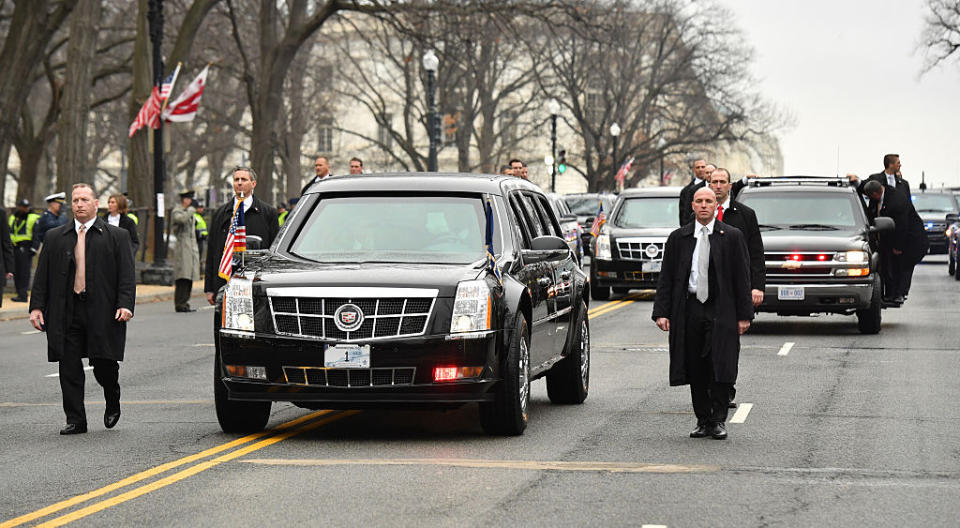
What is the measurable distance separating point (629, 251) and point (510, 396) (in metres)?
16.0

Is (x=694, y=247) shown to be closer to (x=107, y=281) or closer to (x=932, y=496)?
Result: (x=932, y=496)

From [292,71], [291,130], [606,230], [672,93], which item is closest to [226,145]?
[291,130]

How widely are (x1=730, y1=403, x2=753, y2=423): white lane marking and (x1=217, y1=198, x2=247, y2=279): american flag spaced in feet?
14.6

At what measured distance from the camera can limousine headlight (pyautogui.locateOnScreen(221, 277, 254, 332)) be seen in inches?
410

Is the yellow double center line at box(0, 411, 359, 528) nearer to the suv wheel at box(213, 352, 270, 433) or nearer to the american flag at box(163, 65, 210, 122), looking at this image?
the suv wheel at box(213, 352, 270, 433)

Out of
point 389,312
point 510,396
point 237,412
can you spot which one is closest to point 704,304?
point 510,396

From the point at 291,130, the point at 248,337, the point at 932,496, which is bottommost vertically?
the point at 932,496

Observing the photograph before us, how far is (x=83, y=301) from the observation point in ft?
37.3

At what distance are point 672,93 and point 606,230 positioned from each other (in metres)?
42.1

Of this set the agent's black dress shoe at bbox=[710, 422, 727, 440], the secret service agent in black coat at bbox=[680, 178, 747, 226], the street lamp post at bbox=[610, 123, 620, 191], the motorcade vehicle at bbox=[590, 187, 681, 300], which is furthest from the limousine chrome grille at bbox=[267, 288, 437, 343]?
the street lamp post at bbox=[610, 123, 620, 191]

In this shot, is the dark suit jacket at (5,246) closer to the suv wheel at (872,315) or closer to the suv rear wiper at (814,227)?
A: the suv rear wiper at (814,227)

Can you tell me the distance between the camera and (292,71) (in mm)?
62000

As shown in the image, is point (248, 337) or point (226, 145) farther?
point (226, 145)

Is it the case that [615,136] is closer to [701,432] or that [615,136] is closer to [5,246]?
[5,246]
